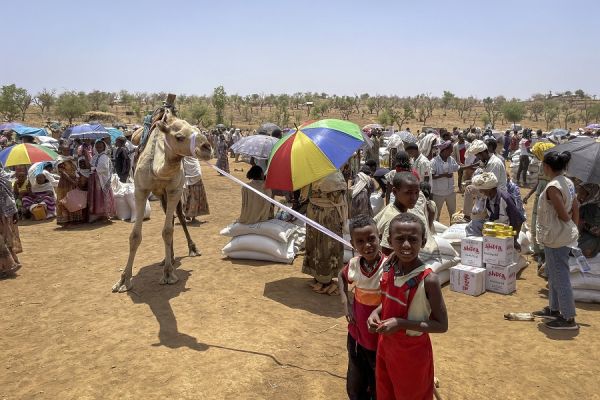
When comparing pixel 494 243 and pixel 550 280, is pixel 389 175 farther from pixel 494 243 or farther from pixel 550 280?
pixel 550 280

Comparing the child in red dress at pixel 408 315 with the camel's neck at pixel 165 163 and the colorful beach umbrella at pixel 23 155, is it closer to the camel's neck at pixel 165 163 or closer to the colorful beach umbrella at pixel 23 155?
the camel's neck at pixel 165 163

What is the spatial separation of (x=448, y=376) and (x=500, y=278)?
2.43m

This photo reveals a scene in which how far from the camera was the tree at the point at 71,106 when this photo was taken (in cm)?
4519

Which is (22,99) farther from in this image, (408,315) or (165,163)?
(408,315)

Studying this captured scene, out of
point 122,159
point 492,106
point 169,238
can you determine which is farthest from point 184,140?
point 492,106

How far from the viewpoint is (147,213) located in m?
10.1

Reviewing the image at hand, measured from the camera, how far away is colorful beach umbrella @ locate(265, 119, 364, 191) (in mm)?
4539

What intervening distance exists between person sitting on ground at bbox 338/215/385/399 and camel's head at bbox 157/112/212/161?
93.6 inches

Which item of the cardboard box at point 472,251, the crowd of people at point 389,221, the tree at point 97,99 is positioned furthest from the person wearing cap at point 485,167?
the tree at point 97,99

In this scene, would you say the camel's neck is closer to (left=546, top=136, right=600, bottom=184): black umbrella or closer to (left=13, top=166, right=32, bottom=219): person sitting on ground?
(left=546, top=136, right=600, bottom=184): black umbrella

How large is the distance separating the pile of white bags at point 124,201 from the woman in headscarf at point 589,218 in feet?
26.4

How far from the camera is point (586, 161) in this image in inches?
214

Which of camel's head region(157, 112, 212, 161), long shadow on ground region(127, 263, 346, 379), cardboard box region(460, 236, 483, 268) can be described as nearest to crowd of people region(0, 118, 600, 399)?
cardboard box region(460, 236, 483, 268)

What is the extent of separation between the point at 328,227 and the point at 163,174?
2.04 metres
